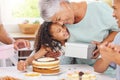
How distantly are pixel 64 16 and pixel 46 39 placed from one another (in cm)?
25

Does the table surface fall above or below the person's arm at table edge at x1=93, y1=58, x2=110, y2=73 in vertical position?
below

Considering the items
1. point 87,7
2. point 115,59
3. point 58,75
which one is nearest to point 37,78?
point 58,75

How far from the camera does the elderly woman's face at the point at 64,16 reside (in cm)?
197

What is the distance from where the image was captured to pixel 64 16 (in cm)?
199

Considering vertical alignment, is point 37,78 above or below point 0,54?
below

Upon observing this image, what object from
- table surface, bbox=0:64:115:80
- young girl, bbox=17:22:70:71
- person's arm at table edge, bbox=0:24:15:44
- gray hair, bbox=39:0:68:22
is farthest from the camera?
person's arm at table edge, bbox=0:24:15:44

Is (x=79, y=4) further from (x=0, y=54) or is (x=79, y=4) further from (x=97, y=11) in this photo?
(x=0, y=54)


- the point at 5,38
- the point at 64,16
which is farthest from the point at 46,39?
the point at 5,38

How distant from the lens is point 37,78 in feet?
5.57

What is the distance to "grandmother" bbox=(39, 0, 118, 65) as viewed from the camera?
1969 mm

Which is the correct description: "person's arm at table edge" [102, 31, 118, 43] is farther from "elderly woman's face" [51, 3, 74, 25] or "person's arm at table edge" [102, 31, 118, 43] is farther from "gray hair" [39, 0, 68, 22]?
"gray hair" [39, 0, 68, 22]

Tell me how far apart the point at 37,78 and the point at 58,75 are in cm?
19

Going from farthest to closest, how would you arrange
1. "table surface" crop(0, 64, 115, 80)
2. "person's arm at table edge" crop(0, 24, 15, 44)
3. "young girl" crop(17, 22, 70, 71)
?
"person's arm at table edge" crop(0, 24, 15, 44), "young girl" crop(17, 22, 70, 71), "table surface" crop(0, 64, 115, 80)

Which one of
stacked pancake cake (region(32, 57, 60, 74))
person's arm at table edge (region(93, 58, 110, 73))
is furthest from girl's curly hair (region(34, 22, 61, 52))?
person's arm at table edge (region(93, 58, 110, 73))
